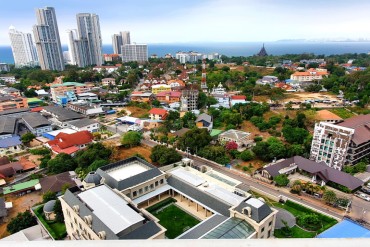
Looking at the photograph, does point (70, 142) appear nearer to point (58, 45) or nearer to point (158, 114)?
point (158, 114)

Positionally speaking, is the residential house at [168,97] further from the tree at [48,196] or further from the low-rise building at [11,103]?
the tree at [48,196]

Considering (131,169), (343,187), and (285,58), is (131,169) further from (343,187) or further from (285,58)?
(285,58)

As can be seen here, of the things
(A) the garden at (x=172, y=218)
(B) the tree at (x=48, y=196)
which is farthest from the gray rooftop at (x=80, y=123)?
(A) the garden at (x=172, y=218)

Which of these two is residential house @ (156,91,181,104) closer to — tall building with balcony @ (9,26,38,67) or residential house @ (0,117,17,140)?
residential house @ (0,117,17,140)

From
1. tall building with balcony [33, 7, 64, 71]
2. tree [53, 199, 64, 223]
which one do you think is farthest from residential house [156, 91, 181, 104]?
tall building with balcony [33, 7, 64, 71]
